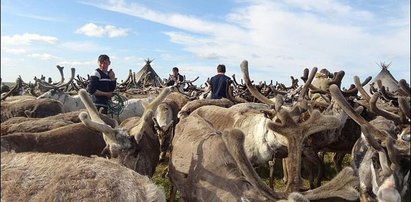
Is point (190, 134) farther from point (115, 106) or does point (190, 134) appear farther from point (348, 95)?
point (115, 106)

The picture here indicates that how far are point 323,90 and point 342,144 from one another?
1163 millimetres

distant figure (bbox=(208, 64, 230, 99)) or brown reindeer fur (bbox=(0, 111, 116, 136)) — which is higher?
distant figure (bbox=(208, 64, 230, 99))

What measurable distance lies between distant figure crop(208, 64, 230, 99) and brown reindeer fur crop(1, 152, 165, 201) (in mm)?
7180

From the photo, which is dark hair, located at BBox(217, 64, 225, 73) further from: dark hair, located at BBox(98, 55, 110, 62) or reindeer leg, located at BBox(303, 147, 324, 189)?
reindeer leg, located at BBox(303, 147, 324, 189)

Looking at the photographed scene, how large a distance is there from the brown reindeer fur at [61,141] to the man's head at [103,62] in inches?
95.2

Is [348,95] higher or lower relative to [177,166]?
higher

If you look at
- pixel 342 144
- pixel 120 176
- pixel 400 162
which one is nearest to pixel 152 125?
pixel 120 176

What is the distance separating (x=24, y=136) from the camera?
15.7 feet

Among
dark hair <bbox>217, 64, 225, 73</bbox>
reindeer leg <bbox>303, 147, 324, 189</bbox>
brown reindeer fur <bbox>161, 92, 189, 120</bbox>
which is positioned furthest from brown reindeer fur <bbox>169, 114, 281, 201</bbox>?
dark hair <bbox>217, 64, 225, 73</bbox>

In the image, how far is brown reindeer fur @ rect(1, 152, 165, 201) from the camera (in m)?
2.90

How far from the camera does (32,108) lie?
9812 mm

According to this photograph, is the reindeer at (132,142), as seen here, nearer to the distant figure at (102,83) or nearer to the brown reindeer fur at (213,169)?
the brown reindeer fur at (213,169)

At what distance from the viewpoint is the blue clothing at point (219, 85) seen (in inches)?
403

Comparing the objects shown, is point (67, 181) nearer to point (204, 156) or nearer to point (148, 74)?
point (204, 156)
